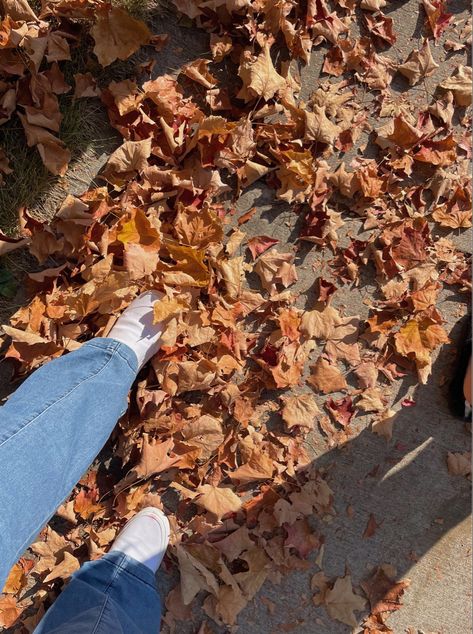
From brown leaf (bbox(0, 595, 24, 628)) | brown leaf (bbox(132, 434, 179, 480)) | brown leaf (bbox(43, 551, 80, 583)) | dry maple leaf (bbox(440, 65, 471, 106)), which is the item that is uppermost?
dry maple leaf (bbox(440, 65, 471, 106))

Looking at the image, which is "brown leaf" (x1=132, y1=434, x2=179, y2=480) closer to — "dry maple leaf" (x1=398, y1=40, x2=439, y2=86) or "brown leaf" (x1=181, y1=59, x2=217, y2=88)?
"brown leaf" (x1=181, y1=59, x2=217, y2=88)

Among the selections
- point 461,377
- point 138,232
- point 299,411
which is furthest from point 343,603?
point 138,232

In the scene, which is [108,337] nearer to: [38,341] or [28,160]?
[38,341]

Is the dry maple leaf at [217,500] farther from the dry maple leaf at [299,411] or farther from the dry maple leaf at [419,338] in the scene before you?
the dry maple leaf at [419,338]

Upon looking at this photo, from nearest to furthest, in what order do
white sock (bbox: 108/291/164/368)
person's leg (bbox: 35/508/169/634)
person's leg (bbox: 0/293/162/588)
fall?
person's leg (bbox: 0/293/162/588)
person's leg (bbox: 35/508/169/634)
white sock (bbox: 108/291/164/368)

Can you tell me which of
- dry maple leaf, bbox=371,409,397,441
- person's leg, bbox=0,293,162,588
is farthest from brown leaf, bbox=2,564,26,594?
dry maple leaf, bbox=371,409,397,441

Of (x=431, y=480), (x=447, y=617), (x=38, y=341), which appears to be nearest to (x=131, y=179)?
(x=38, y=341)

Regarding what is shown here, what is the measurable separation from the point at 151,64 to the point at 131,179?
43cm

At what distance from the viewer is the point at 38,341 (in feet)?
5.83

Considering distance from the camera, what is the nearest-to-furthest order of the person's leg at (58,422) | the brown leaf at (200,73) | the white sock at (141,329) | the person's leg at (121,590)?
the person's leg at (58,422) < the person's leg at (121,590) < the white sock at (141,329) < the brown leaf at (200,73)

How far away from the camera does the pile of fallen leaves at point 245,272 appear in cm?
184

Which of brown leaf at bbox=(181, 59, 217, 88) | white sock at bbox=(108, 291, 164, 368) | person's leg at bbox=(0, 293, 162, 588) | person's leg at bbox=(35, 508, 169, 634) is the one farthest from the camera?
brown leaf at bbox=(181, 59, 217, 88)

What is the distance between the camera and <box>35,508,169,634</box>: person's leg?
169cm

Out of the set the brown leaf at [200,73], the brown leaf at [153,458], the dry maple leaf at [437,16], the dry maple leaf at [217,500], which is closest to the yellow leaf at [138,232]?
the brown leaf at [200,73]
